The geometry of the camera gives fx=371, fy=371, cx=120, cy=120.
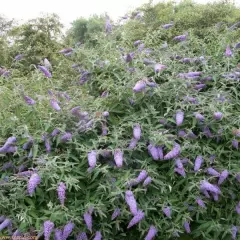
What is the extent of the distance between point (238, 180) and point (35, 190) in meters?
1.48

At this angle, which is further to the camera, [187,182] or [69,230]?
[187,182]

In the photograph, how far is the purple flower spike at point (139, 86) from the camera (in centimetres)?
275

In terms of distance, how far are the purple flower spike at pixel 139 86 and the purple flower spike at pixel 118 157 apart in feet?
1.59

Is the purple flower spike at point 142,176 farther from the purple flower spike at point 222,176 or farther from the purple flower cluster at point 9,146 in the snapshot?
the purple flower cluster at point 9,146

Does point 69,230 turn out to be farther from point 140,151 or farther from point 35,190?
point 140,151

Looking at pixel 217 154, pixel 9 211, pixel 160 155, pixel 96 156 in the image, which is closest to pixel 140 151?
pixel 160 155

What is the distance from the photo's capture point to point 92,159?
2.47m

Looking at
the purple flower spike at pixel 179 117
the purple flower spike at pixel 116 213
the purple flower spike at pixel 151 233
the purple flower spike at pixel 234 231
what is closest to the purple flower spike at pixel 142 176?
the purple flower spike at pixel 116 213

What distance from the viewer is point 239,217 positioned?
9.37 feet

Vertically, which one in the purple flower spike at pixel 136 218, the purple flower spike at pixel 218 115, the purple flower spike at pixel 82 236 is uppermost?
the purple flower spike at pixel 218 115

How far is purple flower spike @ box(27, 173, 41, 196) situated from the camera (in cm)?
230

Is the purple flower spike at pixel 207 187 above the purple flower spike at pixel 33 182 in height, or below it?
below

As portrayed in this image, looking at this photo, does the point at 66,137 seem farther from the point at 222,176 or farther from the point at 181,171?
the point at 222,176

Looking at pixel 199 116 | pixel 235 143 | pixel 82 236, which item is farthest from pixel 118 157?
pixel 235 143
